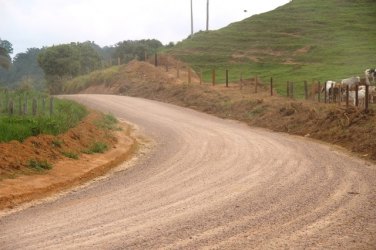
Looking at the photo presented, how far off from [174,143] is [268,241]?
1234cm

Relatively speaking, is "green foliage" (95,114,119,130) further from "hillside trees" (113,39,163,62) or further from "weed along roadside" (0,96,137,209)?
"hillside trees" (113,39,163,62)

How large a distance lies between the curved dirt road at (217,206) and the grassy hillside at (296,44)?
24933 mm

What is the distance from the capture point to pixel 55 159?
15391 millimetres

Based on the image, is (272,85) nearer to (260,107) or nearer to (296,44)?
(260,107)

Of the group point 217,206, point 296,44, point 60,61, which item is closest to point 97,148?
point 217,206

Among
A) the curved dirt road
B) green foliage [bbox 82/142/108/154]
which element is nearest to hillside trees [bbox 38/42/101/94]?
green foliage [bbox 82/142/108/154]

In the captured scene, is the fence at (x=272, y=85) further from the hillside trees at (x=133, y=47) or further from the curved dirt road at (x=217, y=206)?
the hillside trees at (x=133, y=47)

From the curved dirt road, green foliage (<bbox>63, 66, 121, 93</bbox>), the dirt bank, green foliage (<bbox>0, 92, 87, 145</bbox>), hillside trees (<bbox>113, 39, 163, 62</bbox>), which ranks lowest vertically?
the curved dirt road

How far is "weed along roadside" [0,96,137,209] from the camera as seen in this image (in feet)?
41.5

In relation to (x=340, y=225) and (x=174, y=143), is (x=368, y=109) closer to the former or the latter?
(x=174, y=143)

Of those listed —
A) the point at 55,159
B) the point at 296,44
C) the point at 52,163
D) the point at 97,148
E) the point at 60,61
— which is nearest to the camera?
the point at 52,163

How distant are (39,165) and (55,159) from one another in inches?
37.6

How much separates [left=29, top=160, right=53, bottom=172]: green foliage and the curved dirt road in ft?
5.97

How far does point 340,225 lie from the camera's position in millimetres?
9102
